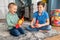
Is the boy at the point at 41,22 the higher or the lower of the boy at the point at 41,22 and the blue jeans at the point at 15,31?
the higher

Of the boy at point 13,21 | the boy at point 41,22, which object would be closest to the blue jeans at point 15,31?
the boy at point 13,21

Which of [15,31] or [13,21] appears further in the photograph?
[13,21]

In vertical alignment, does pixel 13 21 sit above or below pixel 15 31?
above

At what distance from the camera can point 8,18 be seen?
6.48ft

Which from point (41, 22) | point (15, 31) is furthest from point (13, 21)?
point (41, 22)

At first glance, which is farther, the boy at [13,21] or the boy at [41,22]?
the boy at [41,22]

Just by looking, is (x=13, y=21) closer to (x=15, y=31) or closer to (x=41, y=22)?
(x=15, y=31)

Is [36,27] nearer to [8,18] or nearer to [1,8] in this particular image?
[8,18]

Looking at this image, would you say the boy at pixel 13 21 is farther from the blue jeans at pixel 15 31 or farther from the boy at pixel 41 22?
the boy at pixel 41 22

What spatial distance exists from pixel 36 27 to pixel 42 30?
3.9 inches

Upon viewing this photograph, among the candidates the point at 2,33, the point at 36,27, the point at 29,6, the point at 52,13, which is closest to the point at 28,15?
the point at 29,6

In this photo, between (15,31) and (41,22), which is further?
(41,22)

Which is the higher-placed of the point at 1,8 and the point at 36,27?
the point at 1,8

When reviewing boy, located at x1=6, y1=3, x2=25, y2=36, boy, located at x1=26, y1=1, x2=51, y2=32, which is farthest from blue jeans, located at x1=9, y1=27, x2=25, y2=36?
boy, located at x1=26, y1=1, x2=51, y2=32
